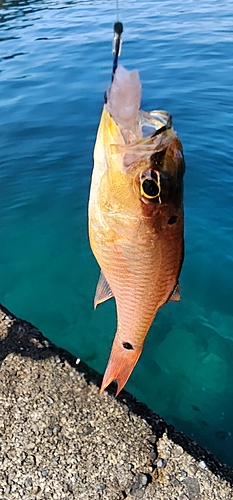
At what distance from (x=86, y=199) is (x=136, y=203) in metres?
5.78

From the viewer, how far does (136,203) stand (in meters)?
1.69

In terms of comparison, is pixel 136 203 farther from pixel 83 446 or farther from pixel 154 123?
pixel 83 446

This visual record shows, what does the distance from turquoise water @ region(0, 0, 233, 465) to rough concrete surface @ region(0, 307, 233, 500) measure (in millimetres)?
1103

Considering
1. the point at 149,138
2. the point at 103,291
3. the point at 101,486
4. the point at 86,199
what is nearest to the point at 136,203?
the point at 149,138

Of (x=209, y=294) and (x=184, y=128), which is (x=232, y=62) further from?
(x=209, y=294)

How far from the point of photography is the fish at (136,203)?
1.59m

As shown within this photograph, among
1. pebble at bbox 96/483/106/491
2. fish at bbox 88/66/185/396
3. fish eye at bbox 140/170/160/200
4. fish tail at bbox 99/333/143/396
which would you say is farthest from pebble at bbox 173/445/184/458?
fish eye at bbox 140/170/160/200

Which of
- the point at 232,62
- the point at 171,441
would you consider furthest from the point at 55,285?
the point at 232,62

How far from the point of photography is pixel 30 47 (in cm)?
1425

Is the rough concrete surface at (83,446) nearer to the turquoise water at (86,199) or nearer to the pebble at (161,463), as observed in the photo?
the pebble at (161,463)

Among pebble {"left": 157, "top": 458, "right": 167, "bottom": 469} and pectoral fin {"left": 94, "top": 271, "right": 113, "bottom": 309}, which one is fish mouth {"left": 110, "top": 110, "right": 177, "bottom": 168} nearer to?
pectoral fin {"left": 94, "top": 271, "right": 113, "bottom": 309}

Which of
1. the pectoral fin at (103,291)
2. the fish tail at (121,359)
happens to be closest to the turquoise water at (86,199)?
the pectoral fin at (103,291)

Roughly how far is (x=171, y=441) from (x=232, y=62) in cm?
1121

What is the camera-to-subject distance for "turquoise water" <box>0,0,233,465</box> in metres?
4.91
